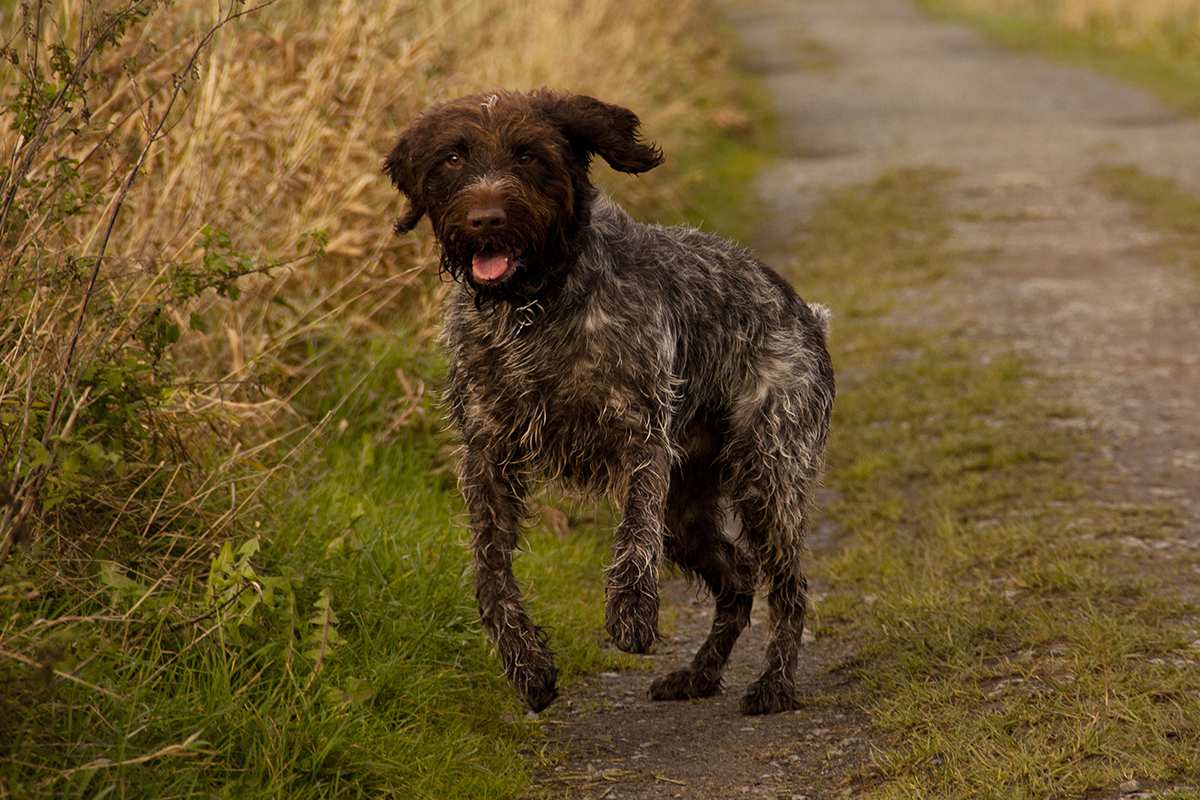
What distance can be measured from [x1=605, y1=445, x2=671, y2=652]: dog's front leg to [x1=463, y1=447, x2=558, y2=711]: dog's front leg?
257mm

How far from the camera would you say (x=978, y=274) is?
38.1 feet

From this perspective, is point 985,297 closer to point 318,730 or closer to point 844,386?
point 844,386

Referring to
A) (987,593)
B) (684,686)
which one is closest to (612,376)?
(684,686)

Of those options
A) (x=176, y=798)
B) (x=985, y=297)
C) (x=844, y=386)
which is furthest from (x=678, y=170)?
(x=176, y=798)

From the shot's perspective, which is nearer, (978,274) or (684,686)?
(684,686)

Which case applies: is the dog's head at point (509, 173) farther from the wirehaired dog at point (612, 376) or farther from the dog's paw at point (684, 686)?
the dog's paw at point (684, 686)

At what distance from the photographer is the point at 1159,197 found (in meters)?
13.8

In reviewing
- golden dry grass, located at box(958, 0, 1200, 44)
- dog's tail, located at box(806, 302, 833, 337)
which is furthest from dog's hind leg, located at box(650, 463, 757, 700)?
golden dry grass, located at box(958, 0, 1200, 44)

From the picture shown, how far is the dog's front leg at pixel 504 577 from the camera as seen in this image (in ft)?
15.8

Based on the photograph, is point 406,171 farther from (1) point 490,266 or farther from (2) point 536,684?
(2) point 536,684

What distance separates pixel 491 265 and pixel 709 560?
5.01ft

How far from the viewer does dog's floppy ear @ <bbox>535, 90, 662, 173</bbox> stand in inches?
191

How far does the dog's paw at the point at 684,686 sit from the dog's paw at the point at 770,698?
0.20m

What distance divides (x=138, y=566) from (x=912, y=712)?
2.39 metres
